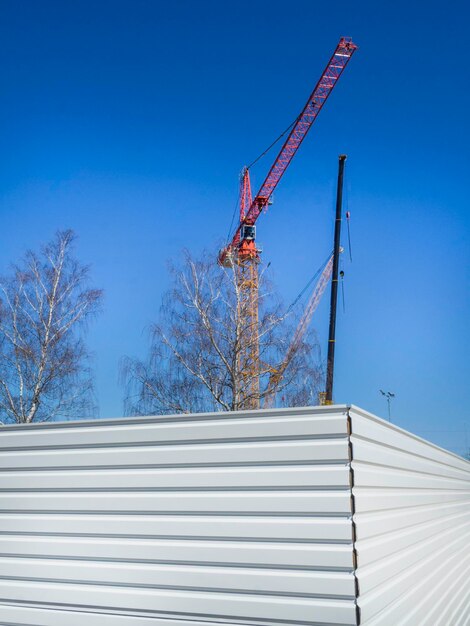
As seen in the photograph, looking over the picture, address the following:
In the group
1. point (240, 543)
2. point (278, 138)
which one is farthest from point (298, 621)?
point (278, 138)

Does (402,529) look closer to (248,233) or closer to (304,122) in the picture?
(248,233)

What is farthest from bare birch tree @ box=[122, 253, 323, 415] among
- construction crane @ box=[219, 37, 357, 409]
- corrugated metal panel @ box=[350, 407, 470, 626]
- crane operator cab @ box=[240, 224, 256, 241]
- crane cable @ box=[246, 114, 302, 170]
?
crane cable @ box=[246, 114, 302, 170]

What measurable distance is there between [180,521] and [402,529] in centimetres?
145

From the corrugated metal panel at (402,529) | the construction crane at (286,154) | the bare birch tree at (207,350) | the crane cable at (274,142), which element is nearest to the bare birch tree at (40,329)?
the bare birch tree at (207,350)

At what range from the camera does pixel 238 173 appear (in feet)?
149

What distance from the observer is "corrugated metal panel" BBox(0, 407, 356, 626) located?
279cm

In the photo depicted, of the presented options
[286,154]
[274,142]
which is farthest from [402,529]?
[274,142]

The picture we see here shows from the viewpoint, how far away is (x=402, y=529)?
3.76 meters

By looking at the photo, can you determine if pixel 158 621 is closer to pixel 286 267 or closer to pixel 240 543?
pixel 240 543

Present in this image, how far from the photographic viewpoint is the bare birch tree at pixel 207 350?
16062 mm

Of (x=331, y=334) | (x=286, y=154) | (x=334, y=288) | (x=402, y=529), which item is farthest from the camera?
(x=286, y=154)

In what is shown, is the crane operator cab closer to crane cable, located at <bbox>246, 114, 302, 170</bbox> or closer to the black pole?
crane cable, located at <bbox>246, 114, 302, 170</bbox>

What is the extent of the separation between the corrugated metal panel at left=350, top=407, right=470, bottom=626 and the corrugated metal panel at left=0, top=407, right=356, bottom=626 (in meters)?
0.16

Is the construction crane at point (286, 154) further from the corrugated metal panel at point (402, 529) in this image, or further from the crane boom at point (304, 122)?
the corrugated metal panel at point (402, 529)
